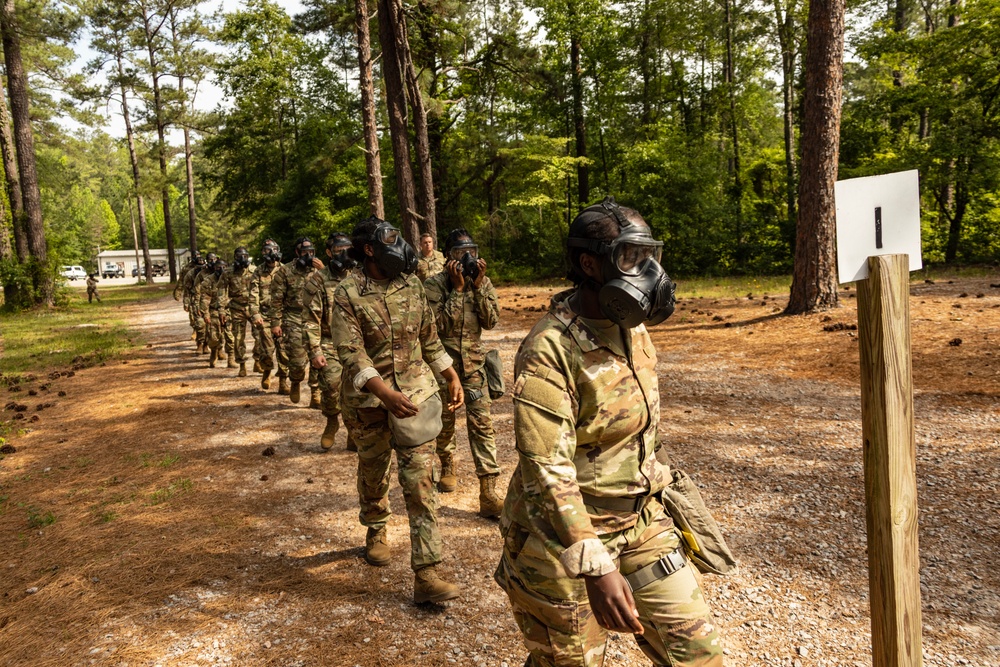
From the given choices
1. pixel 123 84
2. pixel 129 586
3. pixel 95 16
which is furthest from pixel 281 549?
pixel 123 84

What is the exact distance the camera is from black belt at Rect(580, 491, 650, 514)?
8.26 feet

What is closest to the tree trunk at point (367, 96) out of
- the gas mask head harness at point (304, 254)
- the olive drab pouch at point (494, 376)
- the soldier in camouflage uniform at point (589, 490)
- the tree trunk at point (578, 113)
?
the gas mask head harness at point (304, 254)

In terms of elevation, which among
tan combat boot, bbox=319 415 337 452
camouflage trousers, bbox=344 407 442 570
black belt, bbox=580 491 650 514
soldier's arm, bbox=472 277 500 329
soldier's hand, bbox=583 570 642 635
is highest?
soldier's arm, bbox=472 277 500 329

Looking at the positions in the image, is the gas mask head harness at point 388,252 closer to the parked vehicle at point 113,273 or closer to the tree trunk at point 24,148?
the tree trunk at point 24,148

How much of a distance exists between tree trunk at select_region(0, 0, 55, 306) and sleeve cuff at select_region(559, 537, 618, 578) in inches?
1191

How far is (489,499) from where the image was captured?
581cm

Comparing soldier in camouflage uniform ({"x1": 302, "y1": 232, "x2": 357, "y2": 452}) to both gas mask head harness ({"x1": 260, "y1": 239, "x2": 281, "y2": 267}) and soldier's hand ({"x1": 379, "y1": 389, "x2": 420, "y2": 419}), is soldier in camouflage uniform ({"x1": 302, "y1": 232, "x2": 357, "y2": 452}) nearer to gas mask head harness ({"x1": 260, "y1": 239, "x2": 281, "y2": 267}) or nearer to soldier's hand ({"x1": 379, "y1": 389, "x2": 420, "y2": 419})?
gas mask head harness ({"x1": 260, "y1": 239, "x2": 281, "y2": 267})

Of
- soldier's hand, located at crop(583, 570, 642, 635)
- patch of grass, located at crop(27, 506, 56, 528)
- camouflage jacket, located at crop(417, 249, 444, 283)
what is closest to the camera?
soldier's hand, located at crop(583, 570, 642, 635)

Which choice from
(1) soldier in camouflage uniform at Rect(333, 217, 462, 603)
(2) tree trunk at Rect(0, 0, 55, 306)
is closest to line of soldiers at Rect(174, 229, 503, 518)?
(1) soldier in camouflage uniform at Rect(333, 217, 462, 603)

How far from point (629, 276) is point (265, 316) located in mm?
11091

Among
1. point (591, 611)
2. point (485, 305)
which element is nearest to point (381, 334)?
point (485, 305)

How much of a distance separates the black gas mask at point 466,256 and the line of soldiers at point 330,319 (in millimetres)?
10

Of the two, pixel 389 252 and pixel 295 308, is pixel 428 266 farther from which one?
pixel 389 252

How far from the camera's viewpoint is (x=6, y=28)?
80.5ft
